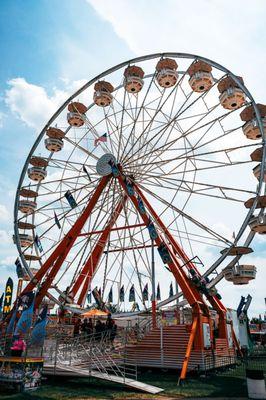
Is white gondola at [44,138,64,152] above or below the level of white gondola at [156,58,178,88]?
below

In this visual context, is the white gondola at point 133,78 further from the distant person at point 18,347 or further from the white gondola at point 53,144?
the distant person at point 18,347

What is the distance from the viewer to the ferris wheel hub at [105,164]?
22156mm

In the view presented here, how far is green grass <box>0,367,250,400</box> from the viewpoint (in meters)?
10.4

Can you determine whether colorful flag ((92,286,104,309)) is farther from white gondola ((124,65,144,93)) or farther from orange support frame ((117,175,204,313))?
white gondola ((124,65,144,93))

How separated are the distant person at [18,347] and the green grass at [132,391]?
45.0 inches

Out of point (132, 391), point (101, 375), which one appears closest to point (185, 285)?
point (101, 375)

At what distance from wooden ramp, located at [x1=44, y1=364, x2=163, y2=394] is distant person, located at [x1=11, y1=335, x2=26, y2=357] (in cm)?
217

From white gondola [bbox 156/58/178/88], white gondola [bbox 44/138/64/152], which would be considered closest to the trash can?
white gondola [bbox 156/58/178/88]

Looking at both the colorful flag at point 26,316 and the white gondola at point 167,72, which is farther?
the white gondola at point 167,72

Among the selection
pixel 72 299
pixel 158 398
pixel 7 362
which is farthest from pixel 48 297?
pixel 158 398

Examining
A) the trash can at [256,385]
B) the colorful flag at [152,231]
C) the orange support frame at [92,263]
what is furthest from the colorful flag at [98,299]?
the trash can at [256,385]

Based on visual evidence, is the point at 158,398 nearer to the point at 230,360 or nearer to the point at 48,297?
the point at 230,360

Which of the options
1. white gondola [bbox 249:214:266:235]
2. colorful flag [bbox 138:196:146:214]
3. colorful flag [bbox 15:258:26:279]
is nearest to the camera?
white gondola [bbox 249:214:266:235]

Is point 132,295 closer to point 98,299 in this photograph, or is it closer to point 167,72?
point 98,299
